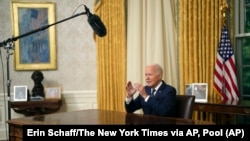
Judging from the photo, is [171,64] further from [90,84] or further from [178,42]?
[90,84]

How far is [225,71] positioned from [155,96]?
1607 millimetres

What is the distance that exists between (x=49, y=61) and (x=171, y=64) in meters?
2.10

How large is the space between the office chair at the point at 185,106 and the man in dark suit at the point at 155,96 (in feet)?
0.31

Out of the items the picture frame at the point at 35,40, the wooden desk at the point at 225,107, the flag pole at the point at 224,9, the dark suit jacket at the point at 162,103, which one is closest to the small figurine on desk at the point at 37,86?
the picture frame at the point at 35,40

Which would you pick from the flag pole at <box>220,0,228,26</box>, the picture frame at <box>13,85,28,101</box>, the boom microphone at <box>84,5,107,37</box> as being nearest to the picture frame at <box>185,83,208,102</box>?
the flag pole at <box>220,0,228,26</box>

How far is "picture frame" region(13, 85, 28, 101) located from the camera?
482 cm

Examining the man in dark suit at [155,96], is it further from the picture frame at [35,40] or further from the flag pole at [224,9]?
the picture frame at [35,40]

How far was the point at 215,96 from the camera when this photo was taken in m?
4.39

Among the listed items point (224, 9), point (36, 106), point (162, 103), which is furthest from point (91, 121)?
point (224, 9)

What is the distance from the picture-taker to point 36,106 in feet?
15.4

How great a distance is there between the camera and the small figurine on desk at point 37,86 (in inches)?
192

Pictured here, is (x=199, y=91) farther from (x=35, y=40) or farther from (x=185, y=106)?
(x=35, y=40)

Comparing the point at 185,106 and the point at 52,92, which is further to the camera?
the point at 52,92

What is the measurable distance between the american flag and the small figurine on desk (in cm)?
274
